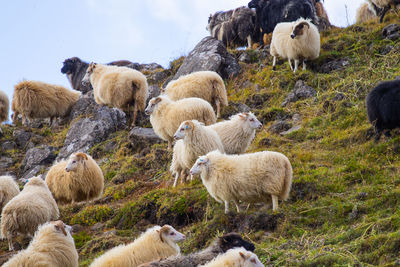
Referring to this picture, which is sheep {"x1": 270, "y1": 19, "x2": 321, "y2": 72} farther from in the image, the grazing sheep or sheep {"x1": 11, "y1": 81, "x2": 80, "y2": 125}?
sheep {"x1": 11, "y1": 81, "x2": 80, "y2": 125}

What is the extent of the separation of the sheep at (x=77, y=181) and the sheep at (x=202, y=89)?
3.27 metres

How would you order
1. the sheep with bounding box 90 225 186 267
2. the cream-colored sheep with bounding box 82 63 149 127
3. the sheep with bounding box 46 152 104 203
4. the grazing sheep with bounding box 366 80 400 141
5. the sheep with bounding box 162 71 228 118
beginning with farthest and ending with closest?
1. the cream-colored sheep with bounding box 82 63 149 127
2. the sheep with bounding box 162 71 228 118
3. the sheep with bounding box 46 152 104 203
4. the grazing sheep with bounding box 366 80 400 141
5. the sheep with bounding box 90 225 186 267

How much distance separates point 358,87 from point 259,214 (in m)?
6.24

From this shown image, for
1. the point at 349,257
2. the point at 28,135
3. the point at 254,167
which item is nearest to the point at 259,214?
the point at 254,167

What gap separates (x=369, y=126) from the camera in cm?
1127

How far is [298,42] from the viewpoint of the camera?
1494cm

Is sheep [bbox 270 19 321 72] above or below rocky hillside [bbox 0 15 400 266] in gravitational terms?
above

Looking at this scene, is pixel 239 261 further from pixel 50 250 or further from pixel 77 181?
pixel 77 181

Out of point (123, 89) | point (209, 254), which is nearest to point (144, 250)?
point (209, 254)

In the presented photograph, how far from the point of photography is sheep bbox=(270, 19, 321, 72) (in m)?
14.9

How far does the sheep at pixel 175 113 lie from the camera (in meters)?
12.2

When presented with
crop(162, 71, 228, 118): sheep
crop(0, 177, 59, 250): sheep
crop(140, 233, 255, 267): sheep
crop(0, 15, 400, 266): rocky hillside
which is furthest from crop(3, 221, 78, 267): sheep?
crop(162, 71, 228, 118): sheep

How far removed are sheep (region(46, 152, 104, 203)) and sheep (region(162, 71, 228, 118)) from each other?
10.7 feet

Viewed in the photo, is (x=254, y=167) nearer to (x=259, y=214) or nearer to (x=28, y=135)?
(x=259, y=214)
